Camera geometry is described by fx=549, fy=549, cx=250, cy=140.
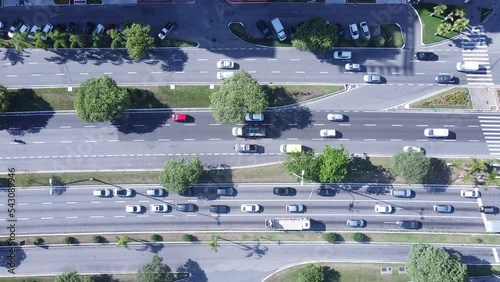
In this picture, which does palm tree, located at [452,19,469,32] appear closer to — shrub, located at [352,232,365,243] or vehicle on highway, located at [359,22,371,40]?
vehicle on highway, located at [359,22,371,40]

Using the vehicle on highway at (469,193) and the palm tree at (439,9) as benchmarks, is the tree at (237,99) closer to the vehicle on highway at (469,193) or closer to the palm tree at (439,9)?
the palm tree at (439,9)

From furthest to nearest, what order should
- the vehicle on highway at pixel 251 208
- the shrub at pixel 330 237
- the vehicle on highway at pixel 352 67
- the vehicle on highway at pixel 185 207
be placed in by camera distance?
the vehicle on highway at pixel 352 67
the vehicle on highway at pixel 185 207
the vehicle on highway at pixel 251 208
the shrub at pixel 330 237

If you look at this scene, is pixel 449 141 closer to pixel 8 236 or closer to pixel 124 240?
pixel 124 240

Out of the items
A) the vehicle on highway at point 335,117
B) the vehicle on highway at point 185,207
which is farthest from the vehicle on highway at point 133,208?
the vehicle on highway at point 335,117

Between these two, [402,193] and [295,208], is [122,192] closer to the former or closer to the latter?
[295,208]

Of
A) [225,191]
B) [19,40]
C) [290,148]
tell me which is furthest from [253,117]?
[19,40]

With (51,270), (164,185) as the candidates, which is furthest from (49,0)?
(51,270)
